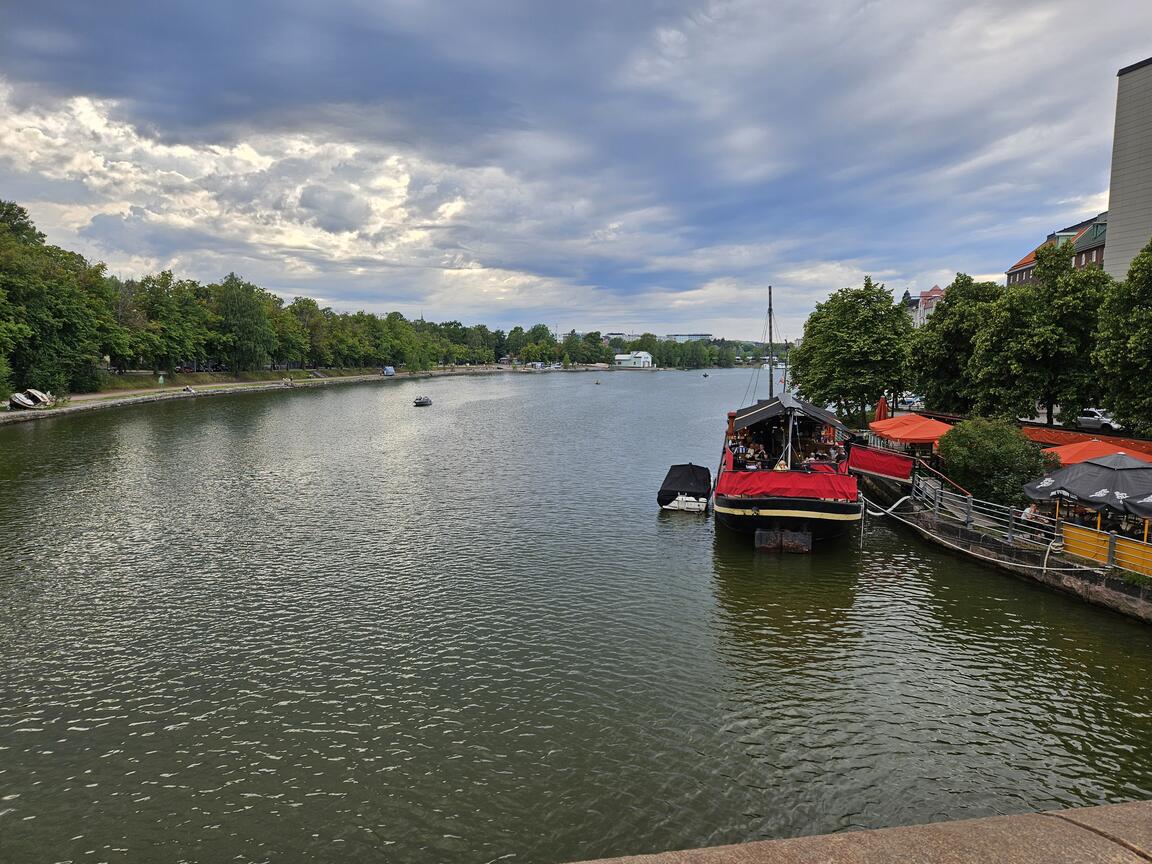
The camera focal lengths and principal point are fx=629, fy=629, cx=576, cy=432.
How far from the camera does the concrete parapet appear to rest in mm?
5945

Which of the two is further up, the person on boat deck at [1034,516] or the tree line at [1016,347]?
the tree line at [1016,347]

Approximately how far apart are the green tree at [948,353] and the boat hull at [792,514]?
17.6 meters

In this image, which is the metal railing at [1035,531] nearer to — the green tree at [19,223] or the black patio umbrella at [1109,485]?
the black patio umbrella at [1109,485]

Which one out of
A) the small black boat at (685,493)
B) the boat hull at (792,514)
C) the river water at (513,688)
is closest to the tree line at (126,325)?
the river water at (513,688)

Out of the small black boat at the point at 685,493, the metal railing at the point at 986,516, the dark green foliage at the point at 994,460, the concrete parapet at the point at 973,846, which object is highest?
the dark green foliage at the point at 994,460

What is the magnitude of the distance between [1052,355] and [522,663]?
31.2 meters

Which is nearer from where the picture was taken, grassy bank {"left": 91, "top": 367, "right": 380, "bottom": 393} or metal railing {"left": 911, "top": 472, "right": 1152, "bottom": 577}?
metal railing {"left": 911, "top": 472, "right": 1152, "bottom": 577}

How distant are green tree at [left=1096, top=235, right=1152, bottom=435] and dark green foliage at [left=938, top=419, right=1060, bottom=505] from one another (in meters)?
4.72

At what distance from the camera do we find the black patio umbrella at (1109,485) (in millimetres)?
17222

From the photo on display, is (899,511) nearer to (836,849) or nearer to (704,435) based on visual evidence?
(836,849)

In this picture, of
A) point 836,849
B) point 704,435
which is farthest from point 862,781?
point 704,435

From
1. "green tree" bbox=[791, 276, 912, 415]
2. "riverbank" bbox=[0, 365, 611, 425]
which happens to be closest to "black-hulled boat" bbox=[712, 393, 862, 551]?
"green tree" bbox=[791, 276, 912, 415]

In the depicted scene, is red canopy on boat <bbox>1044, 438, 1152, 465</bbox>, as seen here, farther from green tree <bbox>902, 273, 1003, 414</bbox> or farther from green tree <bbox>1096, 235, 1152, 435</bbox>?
green tree <bbox>902, 273, 1003, 414</bbox>

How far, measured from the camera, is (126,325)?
9244 centimetres
